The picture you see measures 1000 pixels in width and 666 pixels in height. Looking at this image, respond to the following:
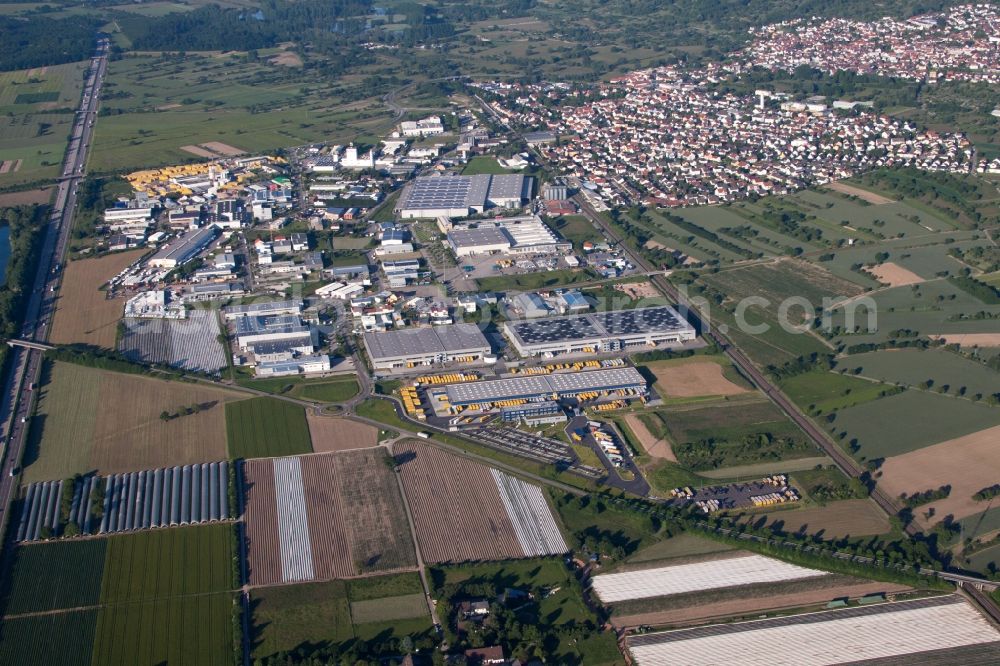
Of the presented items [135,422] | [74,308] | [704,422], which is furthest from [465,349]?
[74,308]

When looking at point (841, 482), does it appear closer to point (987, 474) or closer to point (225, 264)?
point (987, 474)

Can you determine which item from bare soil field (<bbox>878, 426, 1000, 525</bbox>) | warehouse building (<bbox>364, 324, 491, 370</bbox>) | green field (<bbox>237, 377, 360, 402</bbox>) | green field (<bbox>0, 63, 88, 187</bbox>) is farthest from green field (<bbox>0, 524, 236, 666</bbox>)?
green field (<bbox>0, 63, 88, 187</bbox>)

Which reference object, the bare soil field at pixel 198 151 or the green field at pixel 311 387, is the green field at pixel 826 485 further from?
the bare soil field at pixel 198 151

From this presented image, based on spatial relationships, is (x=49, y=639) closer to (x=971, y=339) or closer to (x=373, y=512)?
(x=373, y=512)

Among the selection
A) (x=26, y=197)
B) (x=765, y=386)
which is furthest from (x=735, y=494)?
(x=26, y=197)

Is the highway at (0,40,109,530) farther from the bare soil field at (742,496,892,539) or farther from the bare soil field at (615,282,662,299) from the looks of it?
the bare soil field at (615,282,662,299)

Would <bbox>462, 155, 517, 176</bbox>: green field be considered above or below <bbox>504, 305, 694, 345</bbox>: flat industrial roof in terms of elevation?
above

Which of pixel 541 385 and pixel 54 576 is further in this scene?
pixel 541 385
